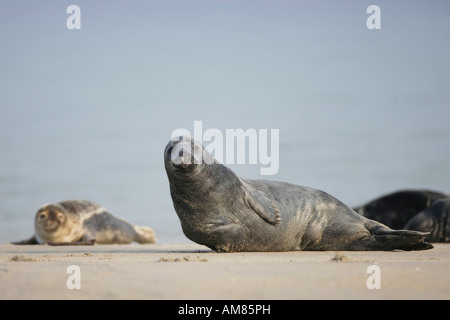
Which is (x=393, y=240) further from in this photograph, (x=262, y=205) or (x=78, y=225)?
(x=78, y=225)

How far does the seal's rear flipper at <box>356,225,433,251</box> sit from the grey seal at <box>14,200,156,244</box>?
Result: 31.1 feet

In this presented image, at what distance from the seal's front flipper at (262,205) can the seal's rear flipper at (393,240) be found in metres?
1.22

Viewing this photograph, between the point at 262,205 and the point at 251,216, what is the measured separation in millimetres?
199

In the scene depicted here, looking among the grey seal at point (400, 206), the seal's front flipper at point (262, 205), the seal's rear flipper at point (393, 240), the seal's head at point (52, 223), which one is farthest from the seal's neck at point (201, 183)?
the grey seal at point (400, 206)

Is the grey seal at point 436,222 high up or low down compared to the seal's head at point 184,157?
down

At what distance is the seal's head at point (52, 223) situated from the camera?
1759 cm

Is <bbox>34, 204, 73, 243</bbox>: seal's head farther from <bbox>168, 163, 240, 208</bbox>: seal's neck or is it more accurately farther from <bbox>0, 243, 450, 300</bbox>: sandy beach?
<bbox>0, 243, 450, 300</bbox>: sandy beach

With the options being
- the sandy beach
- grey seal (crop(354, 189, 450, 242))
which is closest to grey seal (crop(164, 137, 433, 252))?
the sandy beach

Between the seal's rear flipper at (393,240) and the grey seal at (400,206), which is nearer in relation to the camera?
the seal's rear flipper at (393,240)

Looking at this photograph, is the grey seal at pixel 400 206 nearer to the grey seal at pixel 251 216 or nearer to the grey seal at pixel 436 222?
the grey seal at pixel 436 222

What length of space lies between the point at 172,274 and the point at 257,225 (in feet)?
11.1

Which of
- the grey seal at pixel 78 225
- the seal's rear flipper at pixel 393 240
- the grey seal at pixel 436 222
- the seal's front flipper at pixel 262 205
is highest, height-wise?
the seal's front flipper at pixel 262 205

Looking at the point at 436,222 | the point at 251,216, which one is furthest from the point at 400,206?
the point at 251,216
